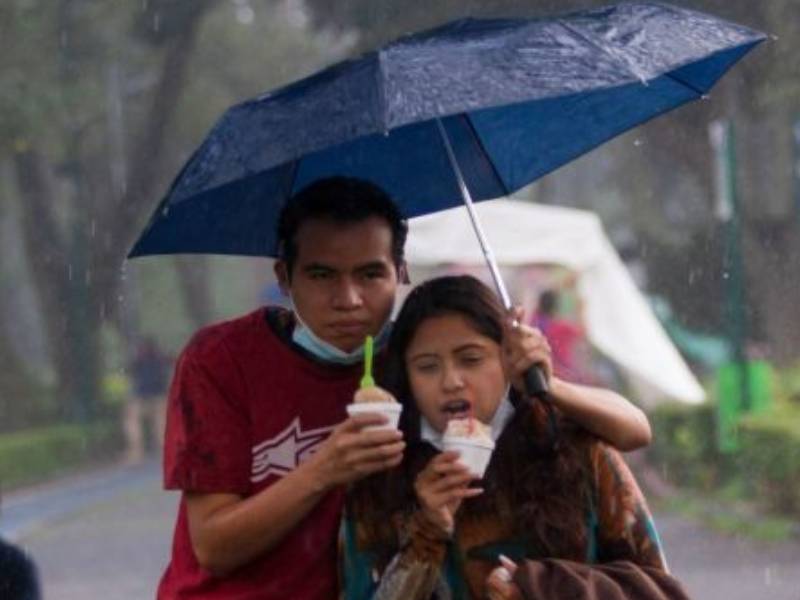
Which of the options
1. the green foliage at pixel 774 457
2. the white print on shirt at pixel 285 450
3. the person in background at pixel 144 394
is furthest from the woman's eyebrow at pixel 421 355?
the person in background at pixel 144 394

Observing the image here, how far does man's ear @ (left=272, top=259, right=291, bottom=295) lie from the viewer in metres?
3.61

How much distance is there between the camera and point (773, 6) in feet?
72.7

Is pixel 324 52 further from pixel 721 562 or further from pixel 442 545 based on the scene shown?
pixel 442 545

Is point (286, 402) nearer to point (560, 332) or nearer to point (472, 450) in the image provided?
point (472, 450)

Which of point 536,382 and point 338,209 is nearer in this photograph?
point 536,382

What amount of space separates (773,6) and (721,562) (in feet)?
32.4

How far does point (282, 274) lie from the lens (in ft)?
12.0

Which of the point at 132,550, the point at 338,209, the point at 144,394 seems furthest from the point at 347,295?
the point at 144,394

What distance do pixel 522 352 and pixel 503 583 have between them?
0.36 m

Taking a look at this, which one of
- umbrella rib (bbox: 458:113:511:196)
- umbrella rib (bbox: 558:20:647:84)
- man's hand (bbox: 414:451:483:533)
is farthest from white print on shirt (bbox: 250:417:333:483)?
umbrella rib (bbox: 458:113:511:196)

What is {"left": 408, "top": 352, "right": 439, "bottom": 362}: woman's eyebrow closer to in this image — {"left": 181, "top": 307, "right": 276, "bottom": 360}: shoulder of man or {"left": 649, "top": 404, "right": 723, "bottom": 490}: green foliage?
{"left": 181, "top": 307, "right": 276, "bottom": 360}: shoulder of man

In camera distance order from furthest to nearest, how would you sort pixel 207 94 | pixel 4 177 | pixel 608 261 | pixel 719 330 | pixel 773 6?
pixel 4 177 → pixel 207 94 → pixel 719 330 → pixel 773 6 → pixel 608 261

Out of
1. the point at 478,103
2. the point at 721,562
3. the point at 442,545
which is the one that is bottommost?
the point at 721,562

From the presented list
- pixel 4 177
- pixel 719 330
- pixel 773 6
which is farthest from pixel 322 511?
pixel 4 177
